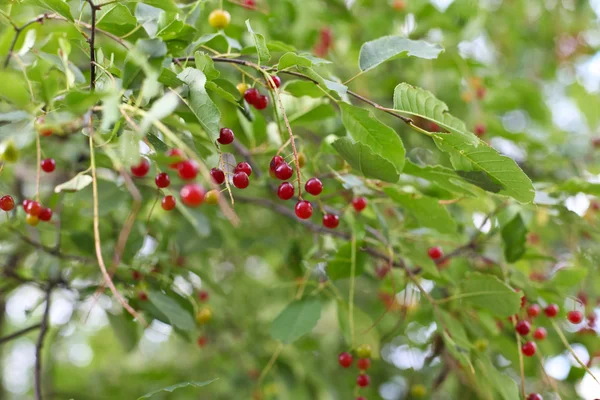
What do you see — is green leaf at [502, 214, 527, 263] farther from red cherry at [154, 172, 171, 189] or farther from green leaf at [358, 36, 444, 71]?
red cherry at [154, 172, 171, 189]

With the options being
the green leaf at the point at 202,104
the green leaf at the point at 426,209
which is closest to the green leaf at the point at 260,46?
the green leaf at the point at 202,104

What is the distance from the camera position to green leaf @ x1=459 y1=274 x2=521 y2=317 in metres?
1.32

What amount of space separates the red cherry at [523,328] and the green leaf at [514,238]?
7.5 inches

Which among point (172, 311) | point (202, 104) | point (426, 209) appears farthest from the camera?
point (172, 311)

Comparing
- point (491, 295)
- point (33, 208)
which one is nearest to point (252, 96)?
point (33, 208)

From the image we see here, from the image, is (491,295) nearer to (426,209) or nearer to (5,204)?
(426,209)

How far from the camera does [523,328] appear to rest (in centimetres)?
141

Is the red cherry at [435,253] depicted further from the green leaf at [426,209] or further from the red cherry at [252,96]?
the red cherry at [252,96]

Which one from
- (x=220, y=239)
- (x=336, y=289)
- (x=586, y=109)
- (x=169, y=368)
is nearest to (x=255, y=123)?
(x=220, y=239)

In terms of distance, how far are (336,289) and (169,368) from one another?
1.47 m

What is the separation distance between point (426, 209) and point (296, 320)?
0.49 metres

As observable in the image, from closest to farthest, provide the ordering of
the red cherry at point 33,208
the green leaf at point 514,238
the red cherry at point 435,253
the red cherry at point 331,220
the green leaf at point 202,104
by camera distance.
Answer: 1. the green leaf at point 202,104
2. the red cherry at point 33,208
3. the red cherry at point 331,220
4. the green leaf at point 514,238
5. the red cherry at point 435,253

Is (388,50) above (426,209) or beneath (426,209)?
above

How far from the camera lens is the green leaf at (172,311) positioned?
144cm
